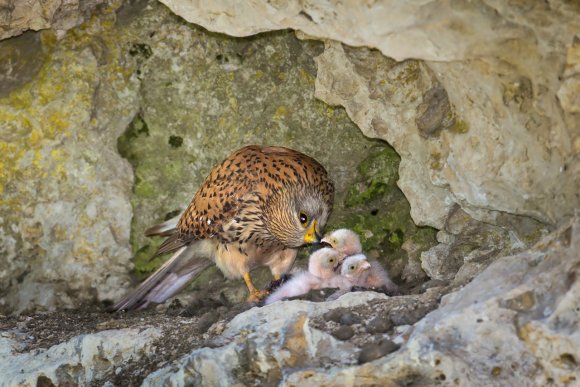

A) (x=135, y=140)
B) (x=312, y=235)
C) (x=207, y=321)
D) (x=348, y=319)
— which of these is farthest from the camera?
(x=135, y=140)

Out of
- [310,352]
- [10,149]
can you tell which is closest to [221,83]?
[10,149]

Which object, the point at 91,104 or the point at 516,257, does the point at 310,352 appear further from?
the point at 91,104

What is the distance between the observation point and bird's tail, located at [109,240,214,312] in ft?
19.9

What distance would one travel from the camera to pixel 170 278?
6.21 m

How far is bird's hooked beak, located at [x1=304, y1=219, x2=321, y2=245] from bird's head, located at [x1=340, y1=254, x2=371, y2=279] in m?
0.33

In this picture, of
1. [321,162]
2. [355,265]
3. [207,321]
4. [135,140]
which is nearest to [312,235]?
[355,265]

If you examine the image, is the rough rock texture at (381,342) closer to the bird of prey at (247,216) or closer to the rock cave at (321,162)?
the rock cave at (321,162)

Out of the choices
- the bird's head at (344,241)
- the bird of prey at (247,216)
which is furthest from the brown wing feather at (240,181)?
the bird's head at (344,241)

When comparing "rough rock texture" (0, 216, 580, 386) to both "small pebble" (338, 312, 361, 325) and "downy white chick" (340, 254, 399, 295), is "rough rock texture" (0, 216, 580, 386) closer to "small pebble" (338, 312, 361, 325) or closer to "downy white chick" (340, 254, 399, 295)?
"small pebble" (338, 312, 361, 325)

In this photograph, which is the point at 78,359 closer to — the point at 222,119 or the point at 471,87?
the point at 222,119

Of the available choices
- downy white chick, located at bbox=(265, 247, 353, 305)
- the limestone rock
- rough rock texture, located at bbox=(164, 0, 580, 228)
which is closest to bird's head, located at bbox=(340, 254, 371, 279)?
downy white chick, located at bbox=(265, 247, 353, 305)

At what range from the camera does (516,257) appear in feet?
14.2

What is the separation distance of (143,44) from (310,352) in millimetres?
2841

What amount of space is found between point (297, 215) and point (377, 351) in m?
1.83
